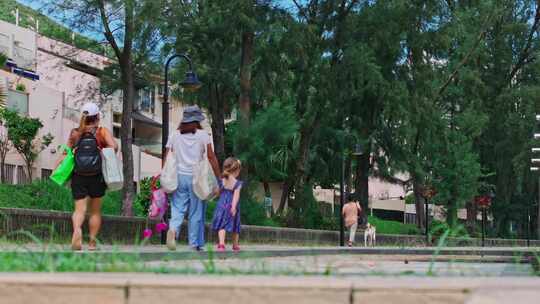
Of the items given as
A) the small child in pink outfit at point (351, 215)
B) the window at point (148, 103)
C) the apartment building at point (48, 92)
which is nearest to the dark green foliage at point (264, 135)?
the small child in pink outfit at point (351, 215)

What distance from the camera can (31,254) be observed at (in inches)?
Answer: 241

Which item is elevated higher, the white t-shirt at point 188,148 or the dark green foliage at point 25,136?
the dark green foliage at point 25,136

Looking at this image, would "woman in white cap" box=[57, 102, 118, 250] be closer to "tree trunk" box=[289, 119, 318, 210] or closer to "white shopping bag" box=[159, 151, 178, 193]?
"white shopping bag" box=[159, 151, 178, 193]

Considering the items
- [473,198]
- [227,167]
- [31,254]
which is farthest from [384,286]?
[473,198]

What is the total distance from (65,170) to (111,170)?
0.54m

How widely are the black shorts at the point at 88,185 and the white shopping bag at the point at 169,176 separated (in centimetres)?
110

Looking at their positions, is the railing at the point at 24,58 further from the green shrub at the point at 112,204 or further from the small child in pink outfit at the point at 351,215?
the small child in pink outfit at the point at 351,215

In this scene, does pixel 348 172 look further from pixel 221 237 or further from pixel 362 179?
pixel 221 237

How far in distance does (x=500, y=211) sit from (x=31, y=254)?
186 feet

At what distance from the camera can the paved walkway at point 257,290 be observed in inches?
135

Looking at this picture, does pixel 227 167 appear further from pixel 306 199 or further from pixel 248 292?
pixel 306 199

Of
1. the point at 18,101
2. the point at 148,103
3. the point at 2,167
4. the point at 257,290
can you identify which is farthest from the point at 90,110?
the point at 148,103

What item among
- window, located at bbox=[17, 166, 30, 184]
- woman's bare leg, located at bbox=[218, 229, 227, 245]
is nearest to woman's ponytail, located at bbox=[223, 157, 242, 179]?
woman's bare leg, located at bbox=[218, 229, 227, 245]

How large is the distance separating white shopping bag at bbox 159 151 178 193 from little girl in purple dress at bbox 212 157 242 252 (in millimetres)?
1633
